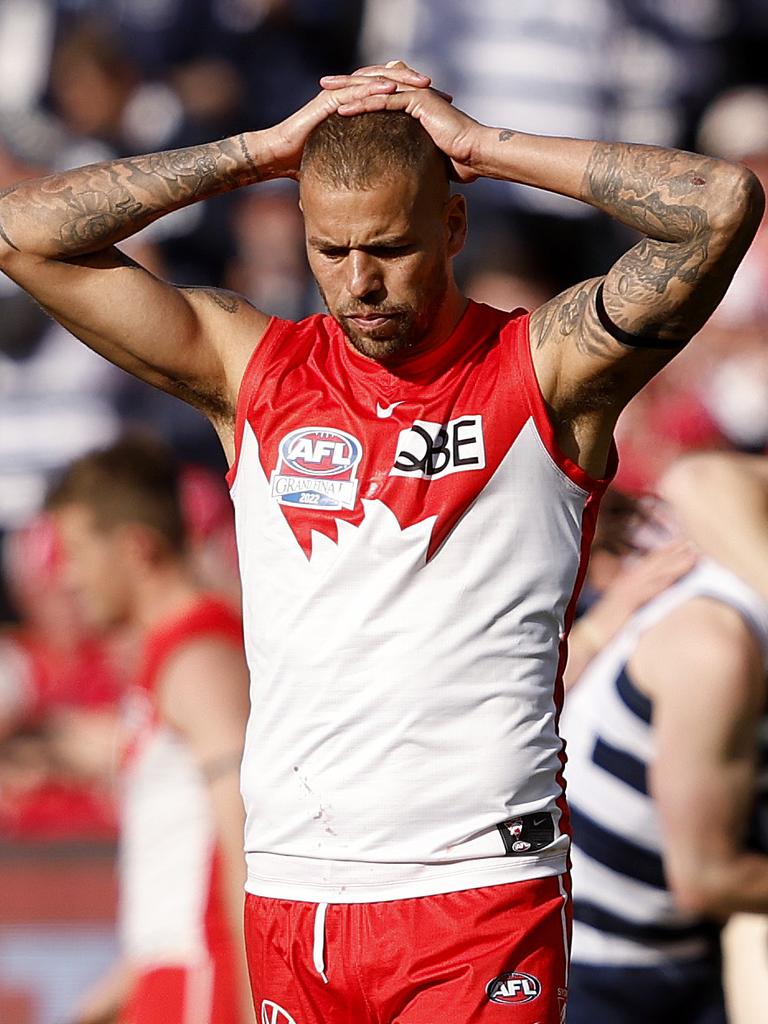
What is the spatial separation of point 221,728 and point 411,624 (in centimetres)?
142

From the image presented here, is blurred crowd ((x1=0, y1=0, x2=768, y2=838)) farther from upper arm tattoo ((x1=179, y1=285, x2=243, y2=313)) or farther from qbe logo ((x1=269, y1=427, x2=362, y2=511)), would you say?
qbe logo ((x1=269, y1=427, x2=362, y2=511))

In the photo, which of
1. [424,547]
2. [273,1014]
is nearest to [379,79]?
[424,547]

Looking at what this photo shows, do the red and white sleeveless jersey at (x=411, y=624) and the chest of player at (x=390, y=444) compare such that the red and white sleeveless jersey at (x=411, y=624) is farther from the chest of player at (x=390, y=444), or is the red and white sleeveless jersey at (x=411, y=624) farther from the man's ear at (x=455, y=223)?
the man's ear at (x=455, y=223)

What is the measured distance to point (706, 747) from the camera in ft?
12.6

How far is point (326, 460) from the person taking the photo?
2.88 meters

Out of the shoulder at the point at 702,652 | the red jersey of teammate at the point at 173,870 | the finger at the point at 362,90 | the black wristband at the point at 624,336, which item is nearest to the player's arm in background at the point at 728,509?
the shoulder at the point at 702,652

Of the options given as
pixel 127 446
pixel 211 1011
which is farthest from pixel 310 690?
pixel 127 446

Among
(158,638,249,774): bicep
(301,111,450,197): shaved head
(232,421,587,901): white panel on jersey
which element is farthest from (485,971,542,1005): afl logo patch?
(158,638,249,774): bicep

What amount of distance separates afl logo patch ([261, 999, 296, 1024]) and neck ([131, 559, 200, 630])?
1.75m

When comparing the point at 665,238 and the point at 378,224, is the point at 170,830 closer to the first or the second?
the point at 378,224

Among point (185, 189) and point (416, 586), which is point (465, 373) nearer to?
point (416, 586)

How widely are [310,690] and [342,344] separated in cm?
66

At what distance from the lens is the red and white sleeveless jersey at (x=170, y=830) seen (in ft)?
13.9

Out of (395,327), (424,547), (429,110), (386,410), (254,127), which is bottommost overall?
(424,547)
